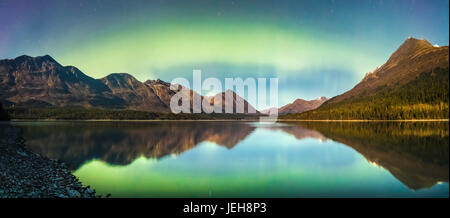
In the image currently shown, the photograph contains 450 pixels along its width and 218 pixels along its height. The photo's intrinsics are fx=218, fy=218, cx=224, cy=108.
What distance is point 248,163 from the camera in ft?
66.6

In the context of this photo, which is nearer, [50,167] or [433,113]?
[50,167]

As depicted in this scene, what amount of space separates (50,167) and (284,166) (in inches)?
752

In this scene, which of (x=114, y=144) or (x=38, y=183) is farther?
(x=114, y=144)

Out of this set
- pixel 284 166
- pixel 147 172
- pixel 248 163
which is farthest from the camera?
pixel 248 163

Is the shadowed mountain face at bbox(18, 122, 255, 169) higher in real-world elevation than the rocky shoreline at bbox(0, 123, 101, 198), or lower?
lower

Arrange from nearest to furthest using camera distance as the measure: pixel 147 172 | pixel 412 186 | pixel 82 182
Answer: pixel 412 186
pixel 82 182
pixel 147 172

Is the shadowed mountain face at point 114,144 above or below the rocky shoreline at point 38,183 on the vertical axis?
below

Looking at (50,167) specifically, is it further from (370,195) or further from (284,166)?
(370,195)

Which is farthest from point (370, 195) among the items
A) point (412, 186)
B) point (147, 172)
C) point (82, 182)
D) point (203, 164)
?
point (82, 182)

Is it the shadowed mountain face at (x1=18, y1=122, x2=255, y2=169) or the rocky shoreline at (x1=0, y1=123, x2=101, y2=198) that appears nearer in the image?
the rocky shoreline at (x1=0, y1=123, x2=101, y2=198)

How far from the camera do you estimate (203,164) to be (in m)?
20.1

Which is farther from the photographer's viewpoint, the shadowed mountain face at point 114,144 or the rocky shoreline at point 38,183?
the shadowed mountain face at point 114,144

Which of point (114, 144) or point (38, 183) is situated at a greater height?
point (38, 183)
